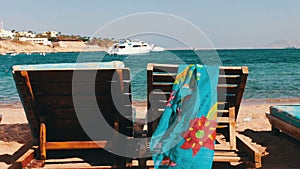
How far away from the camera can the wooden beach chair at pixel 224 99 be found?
4137 millimetres

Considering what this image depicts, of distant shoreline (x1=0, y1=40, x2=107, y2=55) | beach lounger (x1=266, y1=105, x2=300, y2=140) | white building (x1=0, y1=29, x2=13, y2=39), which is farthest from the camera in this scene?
white building (x1=0, y1=29, x2=13, y2=39)

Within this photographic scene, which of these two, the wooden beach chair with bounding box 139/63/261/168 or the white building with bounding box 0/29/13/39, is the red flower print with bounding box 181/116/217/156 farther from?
the white building with bounding box 0/29/13/39

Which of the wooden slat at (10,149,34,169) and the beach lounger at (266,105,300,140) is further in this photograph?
the beach lounger at (266,105,300,140)

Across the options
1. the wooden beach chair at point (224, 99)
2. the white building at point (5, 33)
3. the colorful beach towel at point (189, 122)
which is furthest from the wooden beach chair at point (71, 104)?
the white building at point (5, 33)

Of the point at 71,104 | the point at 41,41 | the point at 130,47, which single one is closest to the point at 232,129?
the point at 71,104

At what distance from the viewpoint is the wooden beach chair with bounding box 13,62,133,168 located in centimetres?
396

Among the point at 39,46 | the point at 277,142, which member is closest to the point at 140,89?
the point at 277,142

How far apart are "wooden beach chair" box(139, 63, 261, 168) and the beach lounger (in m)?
0.79

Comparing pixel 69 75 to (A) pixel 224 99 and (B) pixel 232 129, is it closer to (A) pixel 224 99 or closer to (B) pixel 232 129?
(A) pixel 224 99

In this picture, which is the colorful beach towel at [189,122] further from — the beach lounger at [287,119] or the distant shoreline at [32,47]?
the distant shoreline at [32,47]

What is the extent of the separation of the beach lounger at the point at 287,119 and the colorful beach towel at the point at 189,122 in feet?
4.58

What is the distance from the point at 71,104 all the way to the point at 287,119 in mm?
3031

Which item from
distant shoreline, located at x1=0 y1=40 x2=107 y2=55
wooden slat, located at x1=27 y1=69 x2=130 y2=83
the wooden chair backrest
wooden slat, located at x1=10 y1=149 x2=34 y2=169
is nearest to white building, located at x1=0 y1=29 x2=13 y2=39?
distant shoreline, located at x1=0 y1=40 x2=107 y2=55

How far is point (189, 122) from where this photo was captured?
13.4 ft
